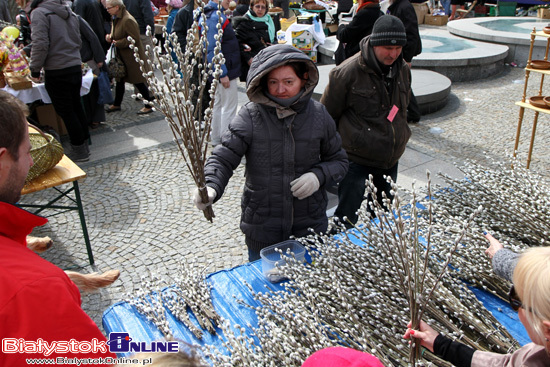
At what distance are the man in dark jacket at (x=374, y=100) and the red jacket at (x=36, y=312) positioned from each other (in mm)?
2253

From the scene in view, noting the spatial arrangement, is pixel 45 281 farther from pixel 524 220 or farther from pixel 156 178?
pixel 156 178

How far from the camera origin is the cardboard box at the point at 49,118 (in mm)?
6375

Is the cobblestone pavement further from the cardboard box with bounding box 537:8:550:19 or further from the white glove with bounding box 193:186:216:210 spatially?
the cardboard box with bounding box 537:8:550:19

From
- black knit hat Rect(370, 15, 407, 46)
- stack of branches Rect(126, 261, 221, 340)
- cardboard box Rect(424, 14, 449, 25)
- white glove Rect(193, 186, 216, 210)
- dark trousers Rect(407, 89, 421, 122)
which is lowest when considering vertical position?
dark trousers Rect(407, 89, 421, 122)

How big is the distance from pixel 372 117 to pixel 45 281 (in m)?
2.50

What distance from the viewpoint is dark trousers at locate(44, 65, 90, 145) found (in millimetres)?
5410

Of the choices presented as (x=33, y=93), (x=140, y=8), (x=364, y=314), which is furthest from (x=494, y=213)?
(x=140, y=8)

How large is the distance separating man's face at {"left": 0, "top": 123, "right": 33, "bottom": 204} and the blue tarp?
0.84 metres

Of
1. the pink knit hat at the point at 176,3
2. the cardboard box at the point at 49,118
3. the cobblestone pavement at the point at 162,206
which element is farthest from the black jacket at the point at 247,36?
the pink knit hat at the point at 176,3

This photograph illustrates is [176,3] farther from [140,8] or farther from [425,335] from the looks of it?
[425,335]

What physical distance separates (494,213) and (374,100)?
3.58ft

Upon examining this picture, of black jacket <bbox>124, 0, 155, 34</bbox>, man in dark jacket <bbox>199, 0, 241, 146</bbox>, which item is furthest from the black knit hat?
black jacket <bbox>124, 0, 155, 34</bbox>

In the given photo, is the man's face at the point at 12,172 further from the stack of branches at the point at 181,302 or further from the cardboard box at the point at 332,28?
the cardboard box at the point at 332,28

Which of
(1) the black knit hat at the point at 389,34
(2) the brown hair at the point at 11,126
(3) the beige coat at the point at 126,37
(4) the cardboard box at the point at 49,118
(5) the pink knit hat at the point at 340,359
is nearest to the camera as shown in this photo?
(5) the pink knit hat at the point at 340,359
